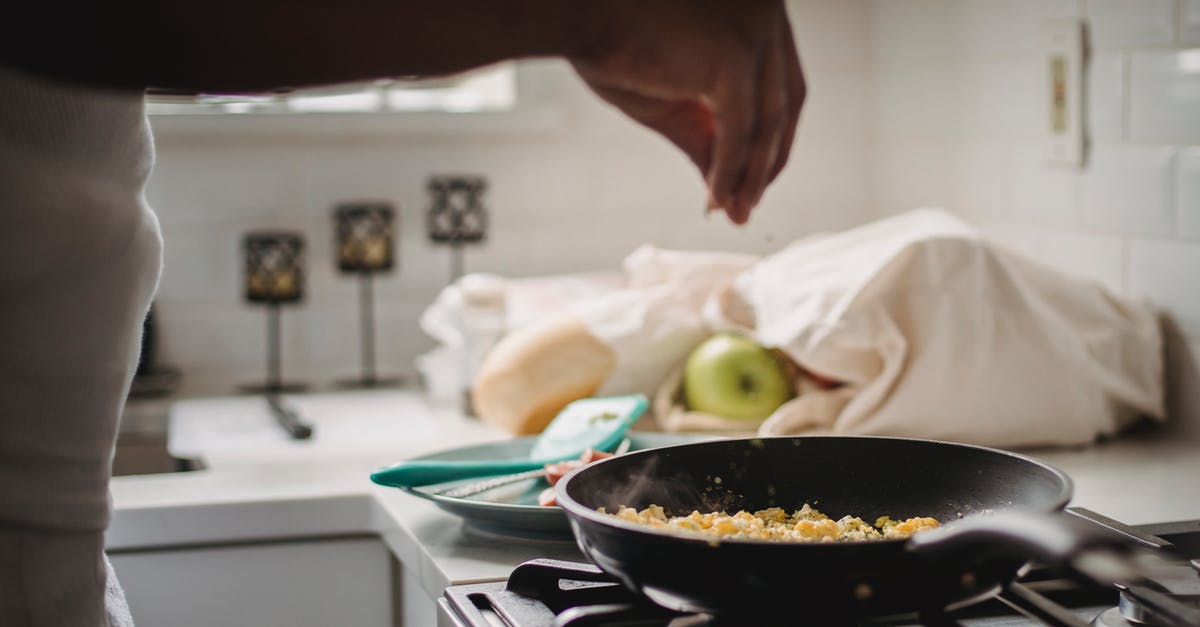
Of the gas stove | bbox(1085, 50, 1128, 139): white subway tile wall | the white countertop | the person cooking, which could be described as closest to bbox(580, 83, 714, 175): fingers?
the person cooking

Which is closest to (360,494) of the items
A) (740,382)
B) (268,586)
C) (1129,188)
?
(268,586)

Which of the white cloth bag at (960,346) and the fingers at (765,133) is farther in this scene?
the white cloth bag at (960,346)

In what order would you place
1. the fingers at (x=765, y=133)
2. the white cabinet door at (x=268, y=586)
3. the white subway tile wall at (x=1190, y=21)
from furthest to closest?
the white subway tile wall at (x=1190, y=21)
the white cabinet door at (x=268, y=586)
the fingers at (x=765, y=133)

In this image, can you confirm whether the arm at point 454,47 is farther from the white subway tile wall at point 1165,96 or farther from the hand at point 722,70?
the white subway tile wall at point 1165,96

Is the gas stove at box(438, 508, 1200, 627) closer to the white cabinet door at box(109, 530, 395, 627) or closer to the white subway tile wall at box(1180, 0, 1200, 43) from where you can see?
the white cabinet door at box(109, 530, 395, 627)

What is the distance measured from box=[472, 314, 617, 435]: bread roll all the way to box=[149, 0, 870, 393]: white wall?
1.76ft

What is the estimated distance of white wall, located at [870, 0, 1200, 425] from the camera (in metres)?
1.44

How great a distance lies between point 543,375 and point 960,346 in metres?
0.45

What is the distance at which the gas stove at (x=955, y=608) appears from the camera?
0.75m

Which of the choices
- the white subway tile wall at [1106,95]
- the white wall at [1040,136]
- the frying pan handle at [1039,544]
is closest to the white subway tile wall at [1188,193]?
the white wall at [1040,136]

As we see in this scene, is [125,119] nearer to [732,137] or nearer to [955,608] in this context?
[732,137]

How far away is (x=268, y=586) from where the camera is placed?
131cm

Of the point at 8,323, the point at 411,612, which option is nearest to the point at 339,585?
the point at 411,612

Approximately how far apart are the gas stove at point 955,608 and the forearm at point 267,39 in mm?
311
